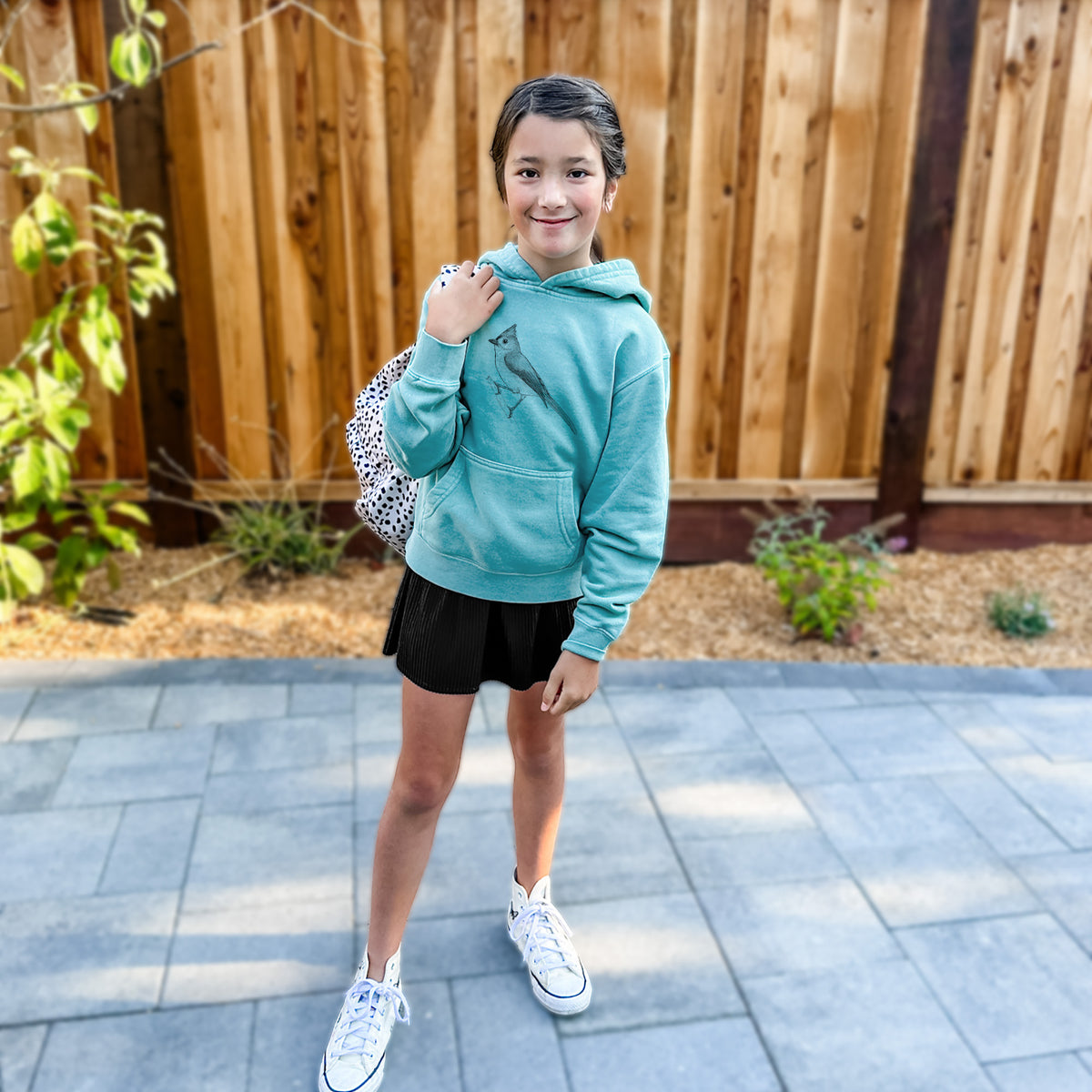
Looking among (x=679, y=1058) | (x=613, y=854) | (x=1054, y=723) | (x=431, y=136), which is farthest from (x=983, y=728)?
(x=431, y=136)

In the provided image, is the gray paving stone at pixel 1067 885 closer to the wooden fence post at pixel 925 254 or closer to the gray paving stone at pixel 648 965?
the gray paving stone at pixel 648 965

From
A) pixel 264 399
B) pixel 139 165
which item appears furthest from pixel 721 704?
pixel 139 165

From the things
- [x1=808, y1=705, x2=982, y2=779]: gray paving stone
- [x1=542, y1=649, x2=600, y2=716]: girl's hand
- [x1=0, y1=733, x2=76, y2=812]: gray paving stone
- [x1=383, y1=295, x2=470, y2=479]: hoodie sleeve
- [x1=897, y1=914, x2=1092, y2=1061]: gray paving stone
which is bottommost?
[x1=808, y1=705, x2=982, y2=779]: gray paving stone

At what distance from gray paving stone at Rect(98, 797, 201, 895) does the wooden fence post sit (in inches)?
122

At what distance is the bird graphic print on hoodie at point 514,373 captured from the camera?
1.50m

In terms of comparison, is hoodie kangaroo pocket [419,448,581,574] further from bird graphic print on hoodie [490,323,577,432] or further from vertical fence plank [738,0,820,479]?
vertical fence plank [738,0,820,479]

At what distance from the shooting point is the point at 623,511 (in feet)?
5.07

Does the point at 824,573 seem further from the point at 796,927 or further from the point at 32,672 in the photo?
the point at 32,672

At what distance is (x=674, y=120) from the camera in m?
3.86

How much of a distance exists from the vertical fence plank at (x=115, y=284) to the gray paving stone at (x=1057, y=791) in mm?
3365

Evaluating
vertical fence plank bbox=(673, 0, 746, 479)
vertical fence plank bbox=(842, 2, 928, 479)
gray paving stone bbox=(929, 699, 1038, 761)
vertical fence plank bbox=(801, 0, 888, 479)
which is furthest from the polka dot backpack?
vertical fence plank bbox=(842, 2, 928, 479)

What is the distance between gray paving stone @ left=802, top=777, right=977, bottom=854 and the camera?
8.00 feet

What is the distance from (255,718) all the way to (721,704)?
1406 mm

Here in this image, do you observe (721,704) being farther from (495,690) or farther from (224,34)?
(224,34)
